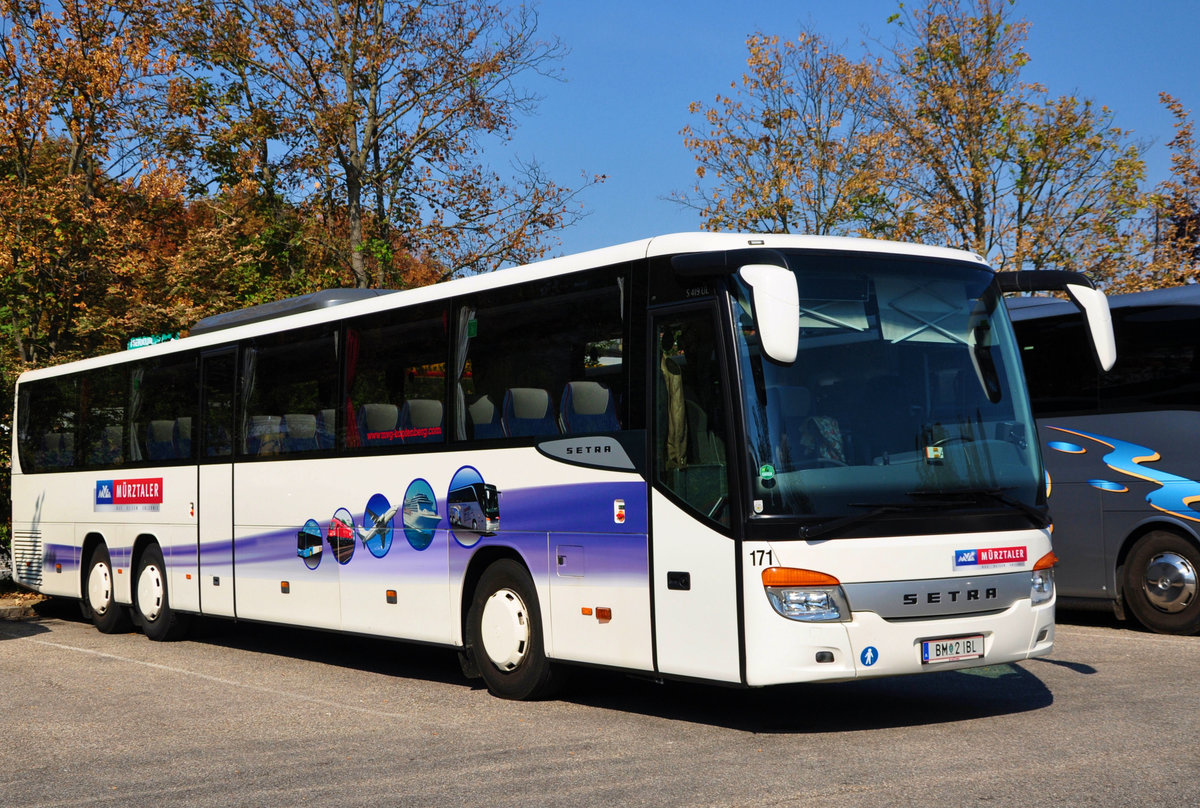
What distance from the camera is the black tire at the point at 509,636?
1027 cm

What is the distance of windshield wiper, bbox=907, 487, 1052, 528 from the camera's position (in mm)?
8547

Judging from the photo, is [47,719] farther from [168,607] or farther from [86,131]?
[86,131]

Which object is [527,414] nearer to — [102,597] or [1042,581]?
[1042,581]

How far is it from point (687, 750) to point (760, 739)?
56 cm

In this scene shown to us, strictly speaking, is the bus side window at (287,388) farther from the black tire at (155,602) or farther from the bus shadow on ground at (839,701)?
the bus shadow on ground at (839,701)

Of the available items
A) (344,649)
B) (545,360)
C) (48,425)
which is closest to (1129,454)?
(545,360)

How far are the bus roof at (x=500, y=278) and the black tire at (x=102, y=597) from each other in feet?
8.29

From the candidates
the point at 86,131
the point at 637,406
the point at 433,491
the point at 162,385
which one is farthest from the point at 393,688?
the point at 86,131

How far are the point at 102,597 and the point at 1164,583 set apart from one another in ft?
40.8

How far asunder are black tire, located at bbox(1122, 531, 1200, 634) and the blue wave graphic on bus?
0.32 meters

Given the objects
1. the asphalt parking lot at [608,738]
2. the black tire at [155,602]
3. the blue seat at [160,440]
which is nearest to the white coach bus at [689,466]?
the asphalt parking lot at [608,738]

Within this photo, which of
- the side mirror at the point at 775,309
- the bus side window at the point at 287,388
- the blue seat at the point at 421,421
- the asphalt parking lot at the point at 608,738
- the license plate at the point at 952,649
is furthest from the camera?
the bus side window at the point at 287,388

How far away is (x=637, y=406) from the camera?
927 cm

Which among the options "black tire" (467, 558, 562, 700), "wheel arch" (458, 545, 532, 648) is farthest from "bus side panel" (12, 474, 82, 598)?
"black tire" (467, 558, 562, 700)
